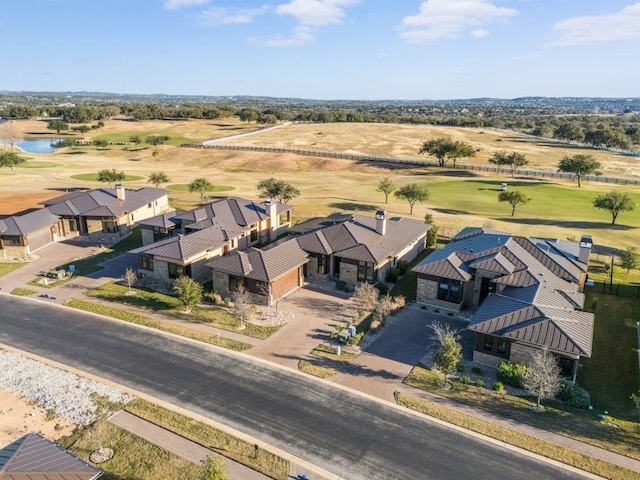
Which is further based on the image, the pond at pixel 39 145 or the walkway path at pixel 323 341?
the pond at pixel 39 145

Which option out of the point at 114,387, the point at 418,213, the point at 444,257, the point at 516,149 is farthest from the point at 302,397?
the point at 516,149

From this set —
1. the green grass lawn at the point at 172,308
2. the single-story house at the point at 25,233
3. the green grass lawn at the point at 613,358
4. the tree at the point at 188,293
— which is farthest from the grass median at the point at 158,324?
the green grass lawn at the point at 613,358

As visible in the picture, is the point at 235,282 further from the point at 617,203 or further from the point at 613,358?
the point at 617,203

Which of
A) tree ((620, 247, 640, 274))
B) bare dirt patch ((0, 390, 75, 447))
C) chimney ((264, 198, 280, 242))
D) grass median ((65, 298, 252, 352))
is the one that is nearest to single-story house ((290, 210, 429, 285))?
chimney ((264, 198, 280, 242))

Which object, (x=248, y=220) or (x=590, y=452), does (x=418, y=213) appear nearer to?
(x=248, y=220)

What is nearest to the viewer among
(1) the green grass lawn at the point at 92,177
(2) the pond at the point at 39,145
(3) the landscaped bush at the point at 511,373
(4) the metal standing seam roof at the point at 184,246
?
(3) the landscaped bush at the point at 511,373

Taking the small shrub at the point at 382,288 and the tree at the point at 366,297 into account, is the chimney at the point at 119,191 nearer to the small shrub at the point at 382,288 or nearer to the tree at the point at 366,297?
the tree at the point at 366,297

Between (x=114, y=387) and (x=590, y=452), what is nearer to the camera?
(x=590, y=452)
